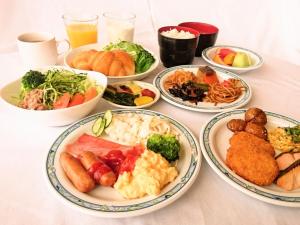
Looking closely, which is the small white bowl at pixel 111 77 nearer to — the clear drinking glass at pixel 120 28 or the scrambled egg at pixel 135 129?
the clear drinking glass at pixel 120 28

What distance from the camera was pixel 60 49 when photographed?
95.7 inches

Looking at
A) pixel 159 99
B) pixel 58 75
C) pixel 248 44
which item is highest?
Result: pixel 58 75

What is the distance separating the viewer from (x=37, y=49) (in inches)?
67.1

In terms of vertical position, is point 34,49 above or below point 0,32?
above

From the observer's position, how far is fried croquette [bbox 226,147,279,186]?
3.50ft

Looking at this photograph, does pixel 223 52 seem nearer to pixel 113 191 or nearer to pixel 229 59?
pixel 229 59

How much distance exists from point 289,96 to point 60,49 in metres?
1.76

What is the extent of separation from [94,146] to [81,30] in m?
1.24

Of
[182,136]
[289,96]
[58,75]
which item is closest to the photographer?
[182,136]

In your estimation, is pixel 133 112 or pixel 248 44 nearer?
pixel 133 112

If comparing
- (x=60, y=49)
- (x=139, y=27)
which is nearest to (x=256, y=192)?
(x=60, y=49)

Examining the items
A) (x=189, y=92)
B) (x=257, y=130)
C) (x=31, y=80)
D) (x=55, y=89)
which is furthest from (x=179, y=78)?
(x=31, y=80)

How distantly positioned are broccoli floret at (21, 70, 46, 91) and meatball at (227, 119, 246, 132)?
939 millimetres

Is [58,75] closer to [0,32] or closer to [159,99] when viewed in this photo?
[159,99]
